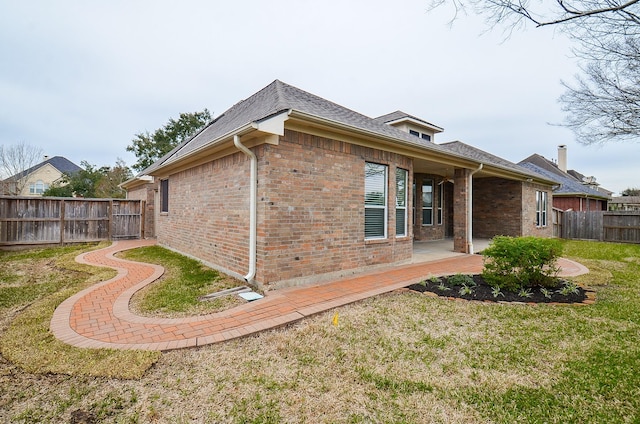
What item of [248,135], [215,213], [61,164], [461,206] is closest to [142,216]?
[215,213]

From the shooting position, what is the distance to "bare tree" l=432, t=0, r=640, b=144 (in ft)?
14.5

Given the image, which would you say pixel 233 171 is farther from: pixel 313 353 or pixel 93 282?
pixel 313 353

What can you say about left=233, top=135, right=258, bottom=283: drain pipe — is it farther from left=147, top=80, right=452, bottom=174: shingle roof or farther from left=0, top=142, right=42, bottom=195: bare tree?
left=0, top=142, right=42, bottom=195: bare tree

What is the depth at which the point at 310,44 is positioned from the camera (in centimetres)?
1073

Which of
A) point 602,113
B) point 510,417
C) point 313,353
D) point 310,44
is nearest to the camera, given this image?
point 510,417

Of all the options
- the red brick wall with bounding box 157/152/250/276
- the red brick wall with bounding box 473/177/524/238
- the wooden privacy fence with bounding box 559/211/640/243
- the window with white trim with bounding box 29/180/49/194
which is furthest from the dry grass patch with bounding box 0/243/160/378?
the window with white trim with bounding box 29/180/49/194

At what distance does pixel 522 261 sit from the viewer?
5.29 metres

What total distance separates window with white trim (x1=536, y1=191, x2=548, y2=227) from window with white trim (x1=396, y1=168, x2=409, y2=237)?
10265 millimetres

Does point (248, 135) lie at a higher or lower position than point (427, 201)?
higher

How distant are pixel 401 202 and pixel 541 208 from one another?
441 inches

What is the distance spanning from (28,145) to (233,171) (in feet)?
103

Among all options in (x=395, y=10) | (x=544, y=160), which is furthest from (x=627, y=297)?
(x=544, y=160)

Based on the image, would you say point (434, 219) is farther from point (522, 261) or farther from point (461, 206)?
point (522, 261)

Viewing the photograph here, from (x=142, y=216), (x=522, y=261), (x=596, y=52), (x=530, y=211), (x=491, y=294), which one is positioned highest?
(x=596, y=52)
